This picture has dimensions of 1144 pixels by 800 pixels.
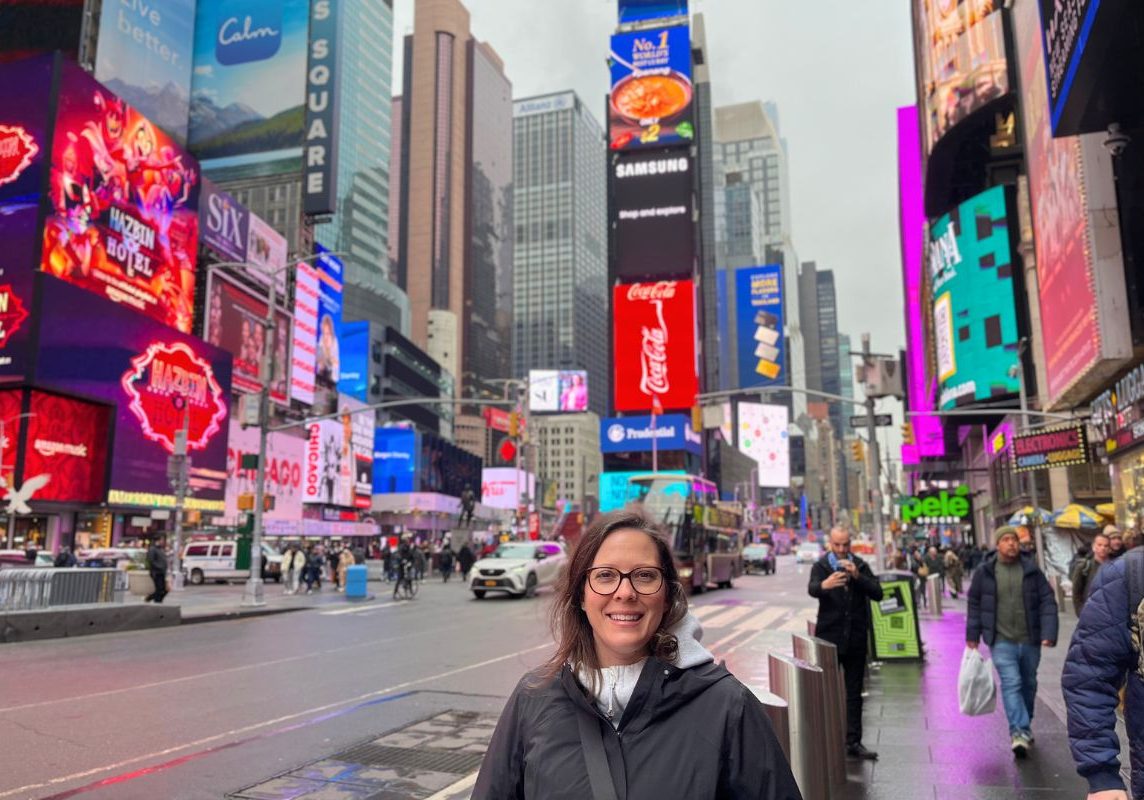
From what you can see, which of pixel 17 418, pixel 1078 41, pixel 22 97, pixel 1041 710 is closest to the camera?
pixel 1041 710

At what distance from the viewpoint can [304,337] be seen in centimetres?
7469

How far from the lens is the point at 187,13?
72.6 meters

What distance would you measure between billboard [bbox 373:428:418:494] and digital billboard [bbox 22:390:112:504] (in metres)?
69.3

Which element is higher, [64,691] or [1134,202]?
[1134,202]

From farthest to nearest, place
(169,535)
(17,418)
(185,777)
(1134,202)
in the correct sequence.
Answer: (169,535), (17,418), (1134,202), (185,777)

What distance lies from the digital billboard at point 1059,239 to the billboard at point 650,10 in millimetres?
74235

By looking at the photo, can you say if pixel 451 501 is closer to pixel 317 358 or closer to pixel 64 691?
pixel 317 358

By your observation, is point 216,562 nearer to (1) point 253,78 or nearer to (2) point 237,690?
(2) point 237,690

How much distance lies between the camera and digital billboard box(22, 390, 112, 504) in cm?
3859

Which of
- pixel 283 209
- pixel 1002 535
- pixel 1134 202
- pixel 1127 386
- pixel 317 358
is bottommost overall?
pixel 1002 535

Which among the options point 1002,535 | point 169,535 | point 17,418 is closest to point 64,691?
point 1002,535

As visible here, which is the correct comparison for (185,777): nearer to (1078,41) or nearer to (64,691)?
(64,691)

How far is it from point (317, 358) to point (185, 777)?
76.9m

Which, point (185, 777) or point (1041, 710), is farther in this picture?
point (1041, 710)
